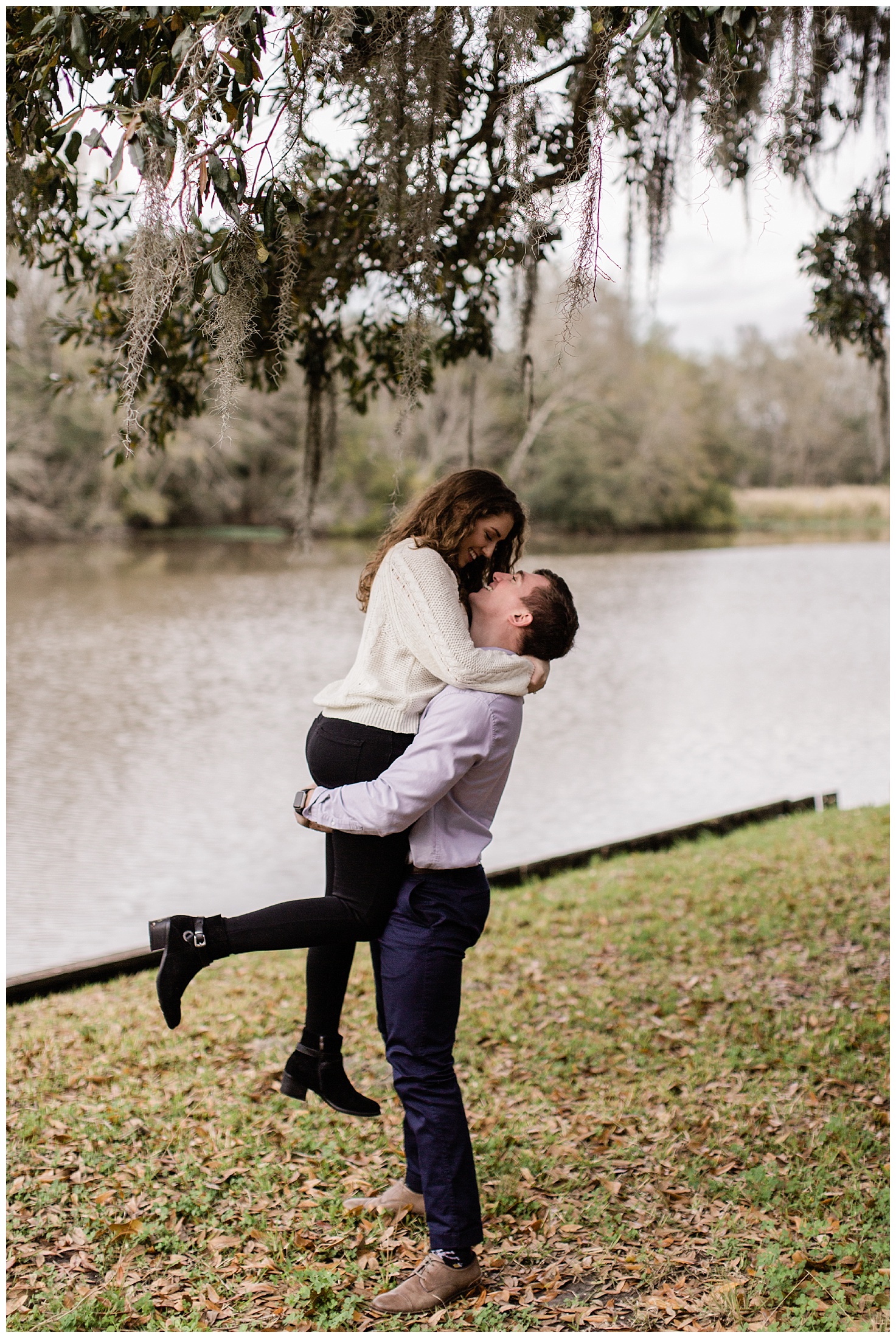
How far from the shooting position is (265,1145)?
3395 mm

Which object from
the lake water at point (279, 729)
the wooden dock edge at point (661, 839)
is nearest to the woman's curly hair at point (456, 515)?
the lake water at point (279, 729)

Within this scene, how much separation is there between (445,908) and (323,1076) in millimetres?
645

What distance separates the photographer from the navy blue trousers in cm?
246

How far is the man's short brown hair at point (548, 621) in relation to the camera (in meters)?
2.52

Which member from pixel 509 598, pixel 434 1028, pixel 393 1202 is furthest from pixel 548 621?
pixel 393 1202

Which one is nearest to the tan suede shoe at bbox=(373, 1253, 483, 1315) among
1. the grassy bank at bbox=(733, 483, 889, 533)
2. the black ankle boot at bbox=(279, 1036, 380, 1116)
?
the black ankle boot at bbox=(279, 1036, 380, 1116)

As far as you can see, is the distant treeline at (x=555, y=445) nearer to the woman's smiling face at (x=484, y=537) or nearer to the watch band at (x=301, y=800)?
the woman's smiling face at (x=484, y=537)

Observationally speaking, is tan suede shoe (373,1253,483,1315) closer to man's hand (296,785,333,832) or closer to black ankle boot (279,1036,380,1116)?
black ankle boot (279,1036,380,1116)

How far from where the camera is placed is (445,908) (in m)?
2.48

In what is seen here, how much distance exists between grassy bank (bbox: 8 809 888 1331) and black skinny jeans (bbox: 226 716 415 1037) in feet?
3.19

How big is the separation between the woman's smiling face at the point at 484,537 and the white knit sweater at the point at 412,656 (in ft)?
0.42

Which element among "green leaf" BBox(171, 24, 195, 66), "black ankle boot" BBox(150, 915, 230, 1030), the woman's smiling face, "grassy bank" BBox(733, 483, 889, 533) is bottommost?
"black ankle boot" BBox(150, 915, 230, 1030)

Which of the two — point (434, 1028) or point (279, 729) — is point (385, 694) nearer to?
point (434, 1028)

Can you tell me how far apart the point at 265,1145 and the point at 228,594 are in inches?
782
